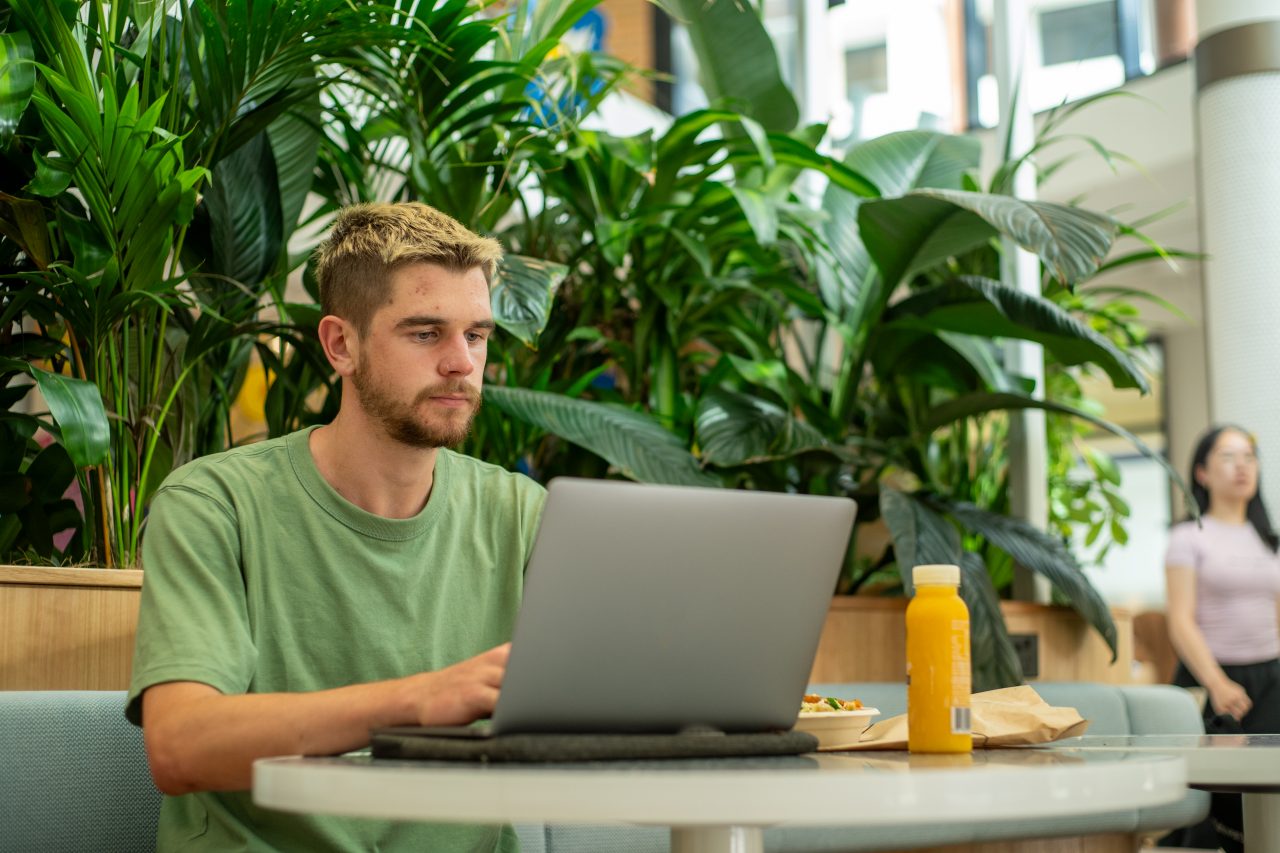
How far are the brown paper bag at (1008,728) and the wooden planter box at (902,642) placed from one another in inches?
56.3

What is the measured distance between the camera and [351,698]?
103 cm

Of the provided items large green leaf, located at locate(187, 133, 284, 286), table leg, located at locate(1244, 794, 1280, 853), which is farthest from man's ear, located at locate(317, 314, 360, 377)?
Answer: table leg, located at locate(1244, 794, 1280, 853)

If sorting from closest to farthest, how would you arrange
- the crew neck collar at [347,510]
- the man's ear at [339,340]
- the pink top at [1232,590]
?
the crew neck collar at [347,510] → the man's ear at [339,340] → the pink top at [1232,590]

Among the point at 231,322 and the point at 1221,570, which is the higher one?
the point at 231,322

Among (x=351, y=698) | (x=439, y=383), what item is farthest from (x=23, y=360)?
(x=351, y=698)

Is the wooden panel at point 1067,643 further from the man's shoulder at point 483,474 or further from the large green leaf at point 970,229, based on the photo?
the man's shoulder at point 483,474

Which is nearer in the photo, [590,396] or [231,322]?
[231,322]

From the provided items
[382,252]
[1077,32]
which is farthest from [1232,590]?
[1077,32]

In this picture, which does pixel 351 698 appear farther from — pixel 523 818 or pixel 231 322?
pixel 231 322

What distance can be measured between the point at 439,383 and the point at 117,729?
0.57m

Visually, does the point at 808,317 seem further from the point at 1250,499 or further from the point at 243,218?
the point at 243,218

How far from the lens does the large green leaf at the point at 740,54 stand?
10.1 ft

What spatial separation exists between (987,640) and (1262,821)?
112 cm

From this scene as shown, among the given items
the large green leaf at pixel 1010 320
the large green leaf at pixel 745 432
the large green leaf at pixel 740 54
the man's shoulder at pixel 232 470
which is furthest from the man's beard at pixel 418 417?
the large green leaf at pixel 740 54
